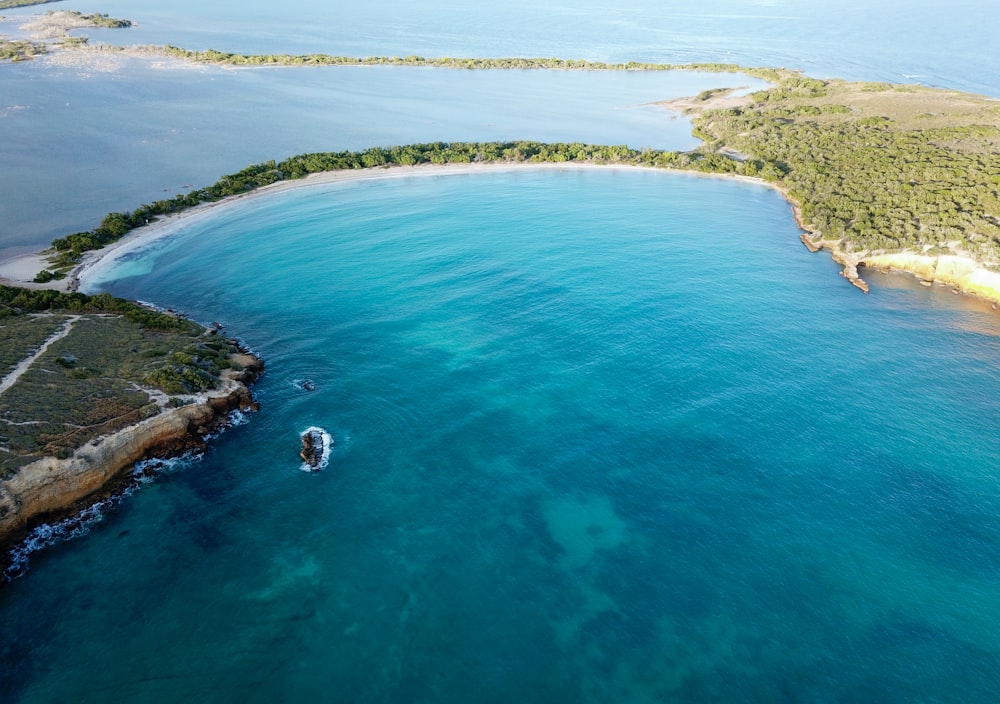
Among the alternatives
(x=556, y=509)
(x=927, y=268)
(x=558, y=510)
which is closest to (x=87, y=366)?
(x=556, y=509)

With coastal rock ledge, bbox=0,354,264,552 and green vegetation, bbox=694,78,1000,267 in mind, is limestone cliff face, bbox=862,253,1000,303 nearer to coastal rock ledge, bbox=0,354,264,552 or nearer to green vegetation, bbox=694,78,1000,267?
green vegetation, bbox=694,78,1000,267

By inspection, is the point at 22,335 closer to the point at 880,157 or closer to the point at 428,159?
the point at 428,159

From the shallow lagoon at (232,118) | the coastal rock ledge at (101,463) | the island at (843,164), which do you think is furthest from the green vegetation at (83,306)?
the shallow lagoon at (232,118)

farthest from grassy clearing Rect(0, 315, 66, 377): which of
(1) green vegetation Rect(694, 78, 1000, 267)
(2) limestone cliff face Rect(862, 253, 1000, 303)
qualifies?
(1) green vegetation Rect(694, 78, 1000, 267)

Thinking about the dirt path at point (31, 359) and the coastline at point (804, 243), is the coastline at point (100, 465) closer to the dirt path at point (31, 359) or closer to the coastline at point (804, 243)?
the dirt path at point (31, 359)

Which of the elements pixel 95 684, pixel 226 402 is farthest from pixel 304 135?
pixel 95 684

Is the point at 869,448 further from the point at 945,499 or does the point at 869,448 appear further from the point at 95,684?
the point at 95,684
